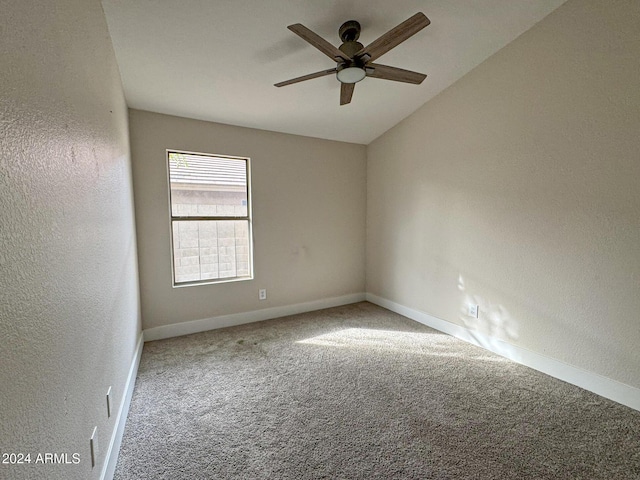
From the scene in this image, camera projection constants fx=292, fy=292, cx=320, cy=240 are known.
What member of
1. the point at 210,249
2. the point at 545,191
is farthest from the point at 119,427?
the point at 545,191

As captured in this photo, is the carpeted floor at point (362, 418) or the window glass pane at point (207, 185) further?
the window glass pane at point (207, 185)

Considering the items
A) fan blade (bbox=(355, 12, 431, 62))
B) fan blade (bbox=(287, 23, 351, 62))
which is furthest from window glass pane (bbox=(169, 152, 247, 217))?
fan blade (bbox=(355, 12, 431, 62))

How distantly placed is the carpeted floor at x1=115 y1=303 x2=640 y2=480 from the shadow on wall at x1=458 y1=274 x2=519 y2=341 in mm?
219

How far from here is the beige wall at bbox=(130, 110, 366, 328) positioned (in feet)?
9.87

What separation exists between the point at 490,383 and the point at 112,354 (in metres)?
2.61

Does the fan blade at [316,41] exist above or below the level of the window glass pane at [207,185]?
above

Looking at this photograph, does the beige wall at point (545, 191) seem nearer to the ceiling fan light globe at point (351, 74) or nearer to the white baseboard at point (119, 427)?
the ceiling fan light globe at point (351, 74)

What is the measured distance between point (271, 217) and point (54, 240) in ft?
8.98

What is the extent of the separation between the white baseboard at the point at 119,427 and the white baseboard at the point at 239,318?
58 centimetres

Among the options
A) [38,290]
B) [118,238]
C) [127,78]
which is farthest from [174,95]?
[38,290]

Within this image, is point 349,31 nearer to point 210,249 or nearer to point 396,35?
point 396,35

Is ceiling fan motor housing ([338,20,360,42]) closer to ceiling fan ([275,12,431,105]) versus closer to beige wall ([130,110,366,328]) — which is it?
ceiling fan ([275,12,431,105])

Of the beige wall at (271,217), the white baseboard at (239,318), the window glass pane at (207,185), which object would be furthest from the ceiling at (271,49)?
the white baseboard at (239,318)

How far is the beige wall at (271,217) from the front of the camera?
301 centimetres
